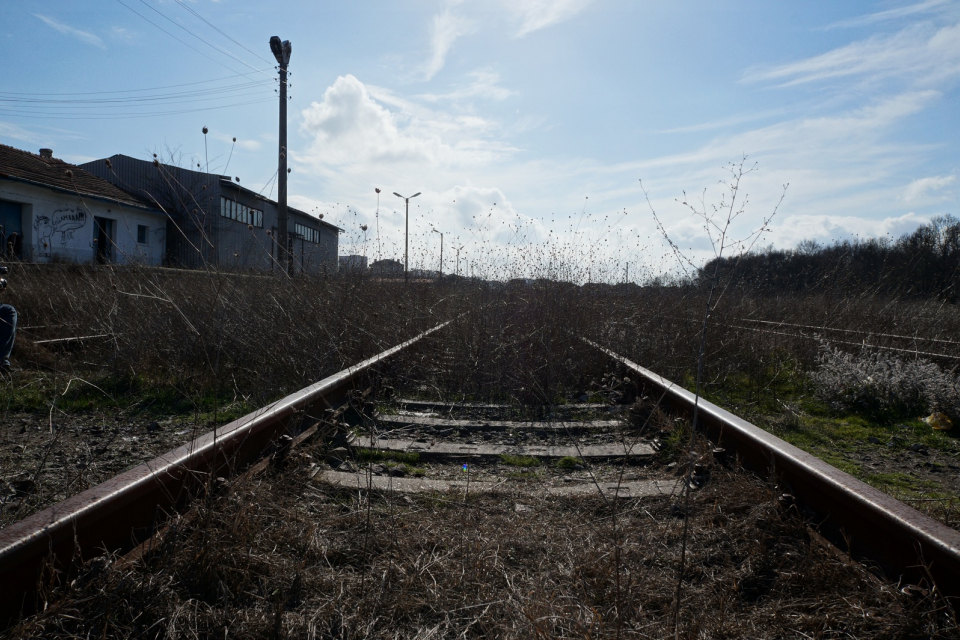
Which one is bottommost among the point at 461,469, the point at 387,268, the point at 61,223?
the point at 461,469

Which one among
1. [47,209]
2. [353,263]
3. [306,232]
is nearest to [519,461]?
[353,263]

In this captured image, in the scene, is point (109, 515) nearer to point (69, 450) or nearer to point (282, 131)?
point (69, 450)

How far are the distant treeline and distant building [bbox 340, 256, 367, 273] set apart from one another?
17.0ft

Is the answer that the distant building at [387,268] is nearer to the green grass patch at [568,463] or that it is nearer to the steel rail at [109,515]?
the green grass patch at [568,463]

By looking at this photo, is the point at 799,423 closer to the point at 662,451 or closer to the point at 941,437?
the point at 941,437

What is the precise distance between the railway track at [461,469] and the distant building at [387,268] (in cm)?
385

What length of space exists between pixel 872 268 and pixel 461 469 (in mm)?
13620

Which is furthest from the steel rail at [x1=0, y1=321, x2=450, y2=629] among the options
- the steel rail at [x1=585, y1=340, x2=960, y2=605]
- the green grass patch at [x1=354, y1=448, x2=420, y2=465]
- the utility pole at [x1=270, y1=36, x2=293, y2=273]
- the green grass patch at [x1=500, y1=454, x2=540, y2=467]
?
the utility pole at [x1=270, y1=36, x2=293, y2=273]

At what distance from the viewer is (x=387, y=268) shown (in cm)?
995

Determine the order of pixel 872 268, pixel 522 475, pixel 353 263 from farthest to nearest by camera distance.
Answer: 1. pixel 872 268
2. pixel 353 263
3. pixel 522 475

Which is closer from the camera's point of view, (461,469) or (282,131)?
(461,469)

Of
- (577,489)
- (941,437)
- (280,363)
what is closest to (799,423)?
(941,437)

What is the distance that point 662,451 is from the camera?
3969 millimetres

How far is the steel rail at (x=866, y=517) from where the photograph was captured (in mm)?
1908
